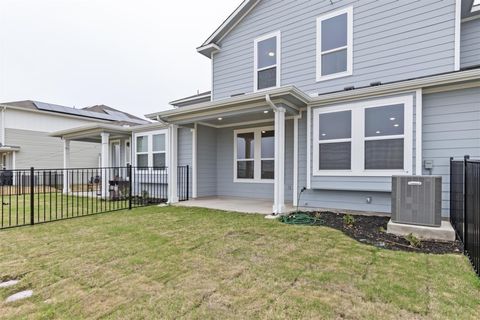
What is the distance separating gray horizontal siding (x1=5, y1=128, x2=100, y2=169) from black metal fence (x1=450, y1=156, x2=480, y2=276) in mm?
18021

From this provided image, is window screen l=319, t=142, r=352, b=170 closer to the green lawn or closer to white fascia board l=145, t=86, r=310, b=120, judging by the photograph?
white fascia board l=145, t=86, r=310, b=120

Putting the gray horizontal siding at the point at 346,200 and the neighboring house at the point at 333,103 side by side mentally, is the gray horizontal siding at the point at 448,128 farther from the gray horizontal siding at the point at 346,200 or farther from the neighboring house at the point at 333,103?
the gray horizontal siding at the point at 346,200

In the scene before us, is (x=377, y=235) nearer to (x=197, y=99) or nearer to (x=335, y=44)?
(x=335, y=44)

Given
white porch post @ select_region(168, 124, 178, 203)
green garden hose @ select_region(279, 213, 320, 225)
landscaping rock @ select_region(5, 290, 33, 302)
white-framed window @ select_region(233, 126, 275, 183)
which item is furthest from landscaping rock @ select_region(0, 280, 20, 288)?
white-framed window @ select_region(233, 126, 275, 183)

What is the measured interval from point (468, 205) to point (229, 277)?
3.24m

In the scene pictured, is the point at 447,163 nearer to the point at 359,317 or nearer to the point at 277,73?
the point at 359,317

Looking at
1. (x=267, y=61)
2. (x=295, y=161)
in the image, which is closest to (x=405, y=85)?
(x=295, y=161)

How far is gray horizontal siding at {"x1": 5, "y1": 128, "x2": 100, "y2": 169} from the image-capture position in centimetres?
1550

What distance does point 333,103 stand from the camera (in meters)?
5.88

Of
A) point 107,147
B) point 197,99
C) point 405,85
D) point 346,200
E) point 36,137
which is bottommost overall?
point 346,200

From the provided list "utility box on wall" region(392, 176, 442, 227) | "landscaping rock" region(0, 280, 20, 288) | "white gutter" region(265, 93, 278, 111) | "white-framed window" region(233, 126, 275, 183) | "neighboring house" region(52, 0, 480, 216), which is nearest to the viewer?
"landscaping rock" region(0, 280, 20, 288)

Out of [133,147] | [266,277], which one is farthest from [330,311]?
[133,147]

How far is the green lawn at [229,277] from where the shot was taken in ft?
6.91

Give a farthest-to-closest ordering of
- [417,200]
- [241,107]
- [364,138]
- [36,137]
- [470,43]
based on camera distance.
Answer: [36,137] → [470,43] → [241,107] → [364,138] → [417,200]
